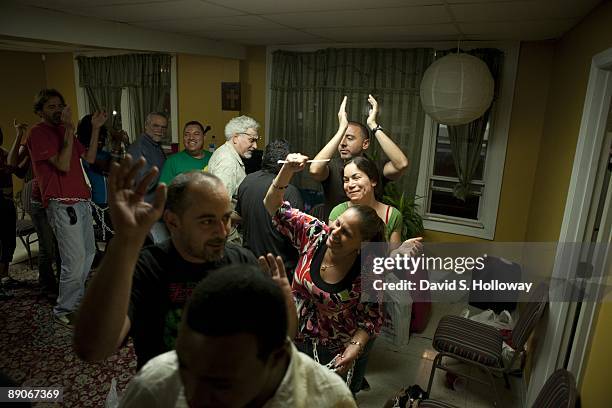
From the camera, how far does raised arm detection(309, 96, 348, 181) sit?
2381mm

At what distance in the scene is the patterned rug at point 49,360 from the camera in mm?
2430

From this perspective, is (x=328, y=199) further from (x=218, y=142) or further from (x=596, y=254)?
(x=218, y=142)

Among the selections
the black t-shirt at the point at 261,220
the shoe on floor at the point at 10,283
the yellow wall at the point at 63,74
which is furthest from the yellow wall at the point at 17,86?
the black t-shirt at the point at 261,220

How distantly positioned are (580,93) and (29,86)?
7535 mm

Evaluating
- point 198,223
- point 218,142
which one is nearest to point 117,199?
point 198,223

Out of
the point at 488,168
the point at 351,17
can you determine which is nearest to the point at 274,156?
the point at 351,17

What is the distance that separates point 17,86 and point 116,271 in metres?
7.25

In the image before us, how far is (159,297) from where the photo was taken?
110cm

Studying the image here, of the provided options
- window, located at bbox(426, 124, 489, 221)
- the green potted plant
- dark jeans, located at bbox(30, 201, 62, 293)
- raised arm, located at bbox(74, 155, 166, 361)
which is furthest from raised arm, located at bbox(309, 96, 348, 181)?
dark jeans, located at bbox(30, 201, 62, 293)

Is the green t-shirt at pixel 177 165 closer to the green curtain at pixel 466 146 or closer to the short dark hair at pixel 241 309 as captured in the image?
the green curtain at pixel 466 146

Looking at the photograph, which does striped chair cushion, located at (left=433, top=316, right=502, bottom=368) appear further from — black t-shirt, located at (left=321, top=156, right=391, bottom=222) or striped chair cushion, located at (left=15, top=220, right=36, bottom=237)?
striped chair cushion, located at (left=15, top=220, right=36, bottom=237)

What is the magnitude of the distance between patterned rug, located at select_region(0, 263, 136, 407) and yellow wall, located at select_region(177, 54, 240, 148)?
2.82 meters

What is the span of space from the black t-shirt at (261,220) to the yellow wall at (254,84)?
2.48 m

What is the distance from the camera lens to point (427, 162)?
13.3 ft
